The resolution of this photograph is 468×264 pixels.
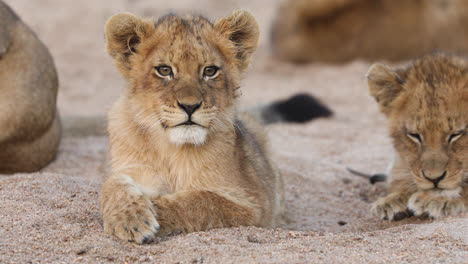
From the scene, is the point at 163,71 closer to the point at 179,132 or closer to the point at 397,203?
the point at 179,132

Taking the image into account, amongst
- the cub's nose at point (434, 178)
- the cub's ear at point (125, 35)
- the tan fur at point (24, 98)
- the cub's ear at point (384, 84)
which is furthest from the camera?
the tan fur at point (24, 98)

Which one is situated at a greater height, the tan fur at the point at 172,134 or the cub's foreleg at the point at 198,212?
the tan fur at the point at 172,134

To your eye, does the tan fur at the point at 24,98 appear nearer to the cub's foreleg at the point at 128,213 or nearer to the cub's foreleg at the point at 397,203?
the cub's foreleg at the point at 128,213

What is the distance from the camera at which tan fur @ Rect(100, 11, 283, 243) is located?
329 centimetres

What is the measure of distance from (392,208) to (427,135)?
559 mm

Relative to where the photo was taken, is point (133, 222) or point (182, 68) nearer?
point (133, 222)

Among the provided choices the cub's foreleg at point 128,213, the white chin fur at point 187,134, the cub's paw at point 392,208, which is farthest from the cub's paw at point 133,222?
the cub's paw at point 392,208

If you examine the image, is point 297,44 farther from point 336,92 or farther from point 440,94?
point 440,94

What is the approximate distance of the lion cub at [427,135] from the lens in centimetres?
411

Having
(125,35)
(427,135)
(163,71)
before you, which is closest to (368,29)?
(427,135)

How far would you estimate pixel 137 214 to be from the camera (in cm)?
317

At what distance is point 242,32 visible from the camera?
12.8 ft

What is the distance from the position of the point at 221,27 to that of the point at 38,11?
384 inches

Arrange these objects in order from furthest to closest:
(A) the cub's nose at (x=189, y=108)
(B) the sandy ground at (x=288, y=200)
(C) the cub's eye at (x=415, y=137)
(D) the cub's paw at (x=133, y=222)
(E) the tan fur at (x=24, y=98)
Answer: (E) the tan fur at (x=24, y=98) → (C) the cub's eye at (x=415, y=137) → (A) the cub's nose at (x=189, y=108) → (D) the cub's paw at (x=133, y=222) → (B) the sandy ground at (x=288, y=200)
